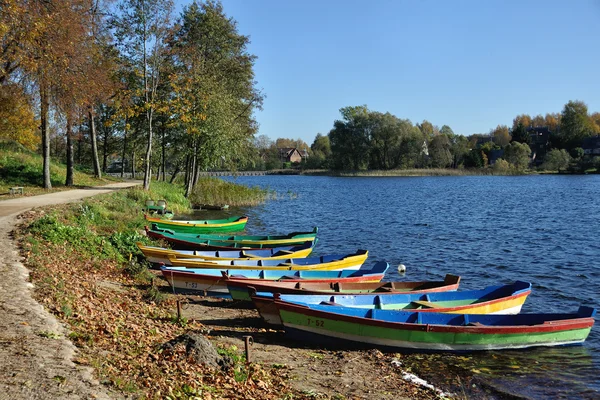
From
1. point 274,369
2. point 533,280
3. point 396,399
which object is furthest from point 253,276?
point 533,280

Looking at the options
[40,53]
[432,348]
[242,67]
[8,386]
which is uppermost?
[242,67]

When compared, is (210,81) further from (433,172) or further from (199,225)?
(433,172)

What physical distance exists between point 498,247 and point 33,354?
21984 mm

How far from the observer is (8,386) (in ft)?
18.7

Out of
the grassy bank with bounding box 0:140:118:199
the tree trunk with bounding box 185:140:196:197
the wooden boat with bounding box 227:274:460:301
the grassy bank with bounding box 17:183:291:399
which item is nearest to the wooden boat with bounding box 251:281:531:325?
the wooden boat with bounding box 227:274:460:301

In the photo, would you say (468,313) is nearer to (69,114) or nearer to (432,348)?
(432,348)

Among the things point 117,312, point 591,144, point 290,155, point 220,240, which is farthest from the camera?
point 290,155

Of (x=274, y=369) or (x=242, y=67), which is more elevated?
(x=242, y=67)

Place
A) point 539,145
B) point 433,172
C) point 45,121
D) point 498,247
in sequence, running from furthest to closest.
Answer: point 539,145, point 433,172, point 45,121, point 498,247

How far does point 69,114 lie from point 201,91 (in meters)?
9.74

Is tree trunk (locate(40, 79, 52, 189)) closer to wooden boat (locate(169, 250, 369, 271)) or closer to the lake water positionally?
the lake water

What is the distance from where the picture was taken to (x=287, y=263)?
15.9m

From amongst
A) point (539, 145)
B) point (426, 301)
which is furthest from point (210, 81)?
point (539, 145)

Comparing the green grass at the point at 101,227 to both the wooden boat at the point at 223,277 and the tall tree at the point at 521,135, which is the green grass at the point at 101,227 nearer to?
the wooden boat at the point at 223,277
